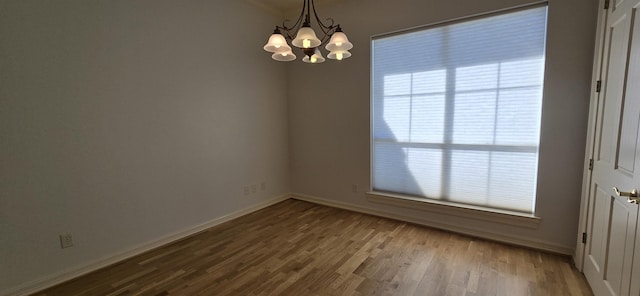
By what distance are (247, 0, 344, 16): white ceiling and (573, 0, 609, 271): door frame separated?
283 cm

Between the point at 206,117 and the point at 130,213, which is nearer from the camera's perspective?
the point at 130,213

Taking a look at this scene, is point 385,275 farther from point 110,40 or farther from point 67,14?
point 67,14

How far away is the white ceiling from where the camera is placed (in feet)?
12.3

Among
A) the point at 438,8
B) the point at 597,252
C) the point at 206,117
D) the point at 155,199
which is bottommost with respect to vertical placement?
the point at 597,252

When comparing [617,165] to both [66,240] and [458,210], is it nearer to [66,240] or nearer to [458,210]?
[458,210]

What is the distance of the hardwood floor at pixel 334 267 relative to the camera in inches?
82.7

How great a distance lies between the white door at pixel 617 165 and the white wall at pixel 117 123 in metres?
3.58

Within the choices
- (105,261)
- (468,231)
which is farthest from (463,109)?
(105,261)

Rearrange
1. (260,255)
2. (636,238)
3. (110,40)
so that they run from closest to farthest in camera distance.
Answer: (636,238)
(110,40)
(260,255)

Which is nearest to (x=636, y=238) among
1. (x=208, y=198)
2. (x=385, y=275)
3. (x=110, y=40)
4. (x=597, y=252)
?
(x=597, y=252)

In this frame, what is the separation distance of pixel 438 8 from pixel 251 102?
2.61m

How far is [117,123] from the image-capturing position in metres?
2.52

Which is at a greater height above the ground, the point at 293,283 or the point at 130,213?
the point at 130,213

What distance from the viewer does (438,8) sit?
2977mm
